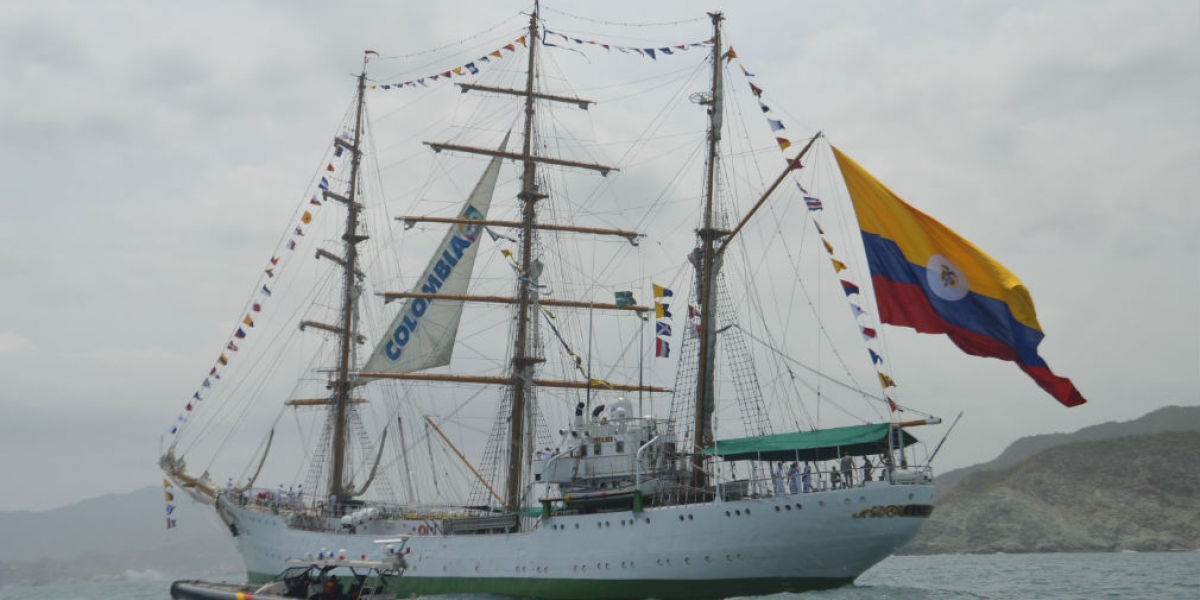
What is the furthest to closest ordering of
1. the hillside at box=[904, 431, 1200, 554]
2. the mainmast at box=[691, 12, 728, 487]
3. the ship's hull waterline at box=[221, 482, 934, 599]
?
the hillside at box=[904, 431, 1200, 554] < the mainmast at box=[691, 12, 728, 487] < the ship's hull waterline at box=[221, 482, 934, 599]

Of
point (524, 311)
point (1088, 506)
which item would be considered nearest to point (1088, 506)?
point (1088, 506)

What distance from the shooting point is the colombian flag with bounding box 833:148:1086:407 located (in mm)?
26453

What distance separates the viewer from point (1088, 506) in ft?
442

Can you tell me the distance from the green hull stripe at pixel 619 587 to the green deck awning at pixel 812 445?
4119mm

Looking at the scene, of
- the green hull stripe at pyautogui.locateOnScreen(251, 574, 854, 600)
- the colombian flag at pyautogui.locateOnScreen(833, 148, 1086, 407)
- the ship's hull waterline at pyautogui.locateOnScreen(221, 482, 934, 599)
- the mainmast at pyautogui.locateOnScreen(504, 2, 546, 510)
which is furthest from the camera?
the mainmast at pyautogui.locateOnScreen(504, 2, 546, 510)

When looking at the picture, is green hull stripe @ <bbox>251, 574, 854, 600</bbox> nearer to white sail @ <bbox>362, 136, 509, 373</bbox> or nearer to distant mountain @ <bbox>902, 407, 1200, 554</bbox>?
white sail @ <bbox>362, 136, 509, 373</bbox>

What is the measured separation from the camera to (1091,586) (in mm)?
40062

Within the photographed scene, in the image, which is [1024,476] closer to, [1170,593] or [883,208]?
[1170,593]

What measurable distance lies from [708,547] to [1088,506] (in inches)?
4861

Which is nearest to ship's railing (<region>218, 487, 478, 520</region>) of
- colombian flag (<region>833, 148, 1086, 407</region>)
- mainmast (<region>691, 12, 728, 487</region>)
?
mainmast (<region>691, 12, 728, 487</region>)

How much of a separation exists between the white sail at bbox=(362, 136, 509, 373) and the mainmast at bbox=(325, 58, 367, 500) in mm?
2660

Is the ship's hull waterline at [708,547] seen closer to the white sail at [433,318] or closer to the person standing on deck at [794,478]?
the person standing on deck at [794,478]

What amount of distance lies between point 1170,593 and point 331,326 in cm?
3986

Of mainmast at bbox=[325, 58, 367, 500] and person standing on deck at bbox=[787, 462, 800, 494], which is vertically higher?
mainmast at bbox=[325, 58, 367, 500]
